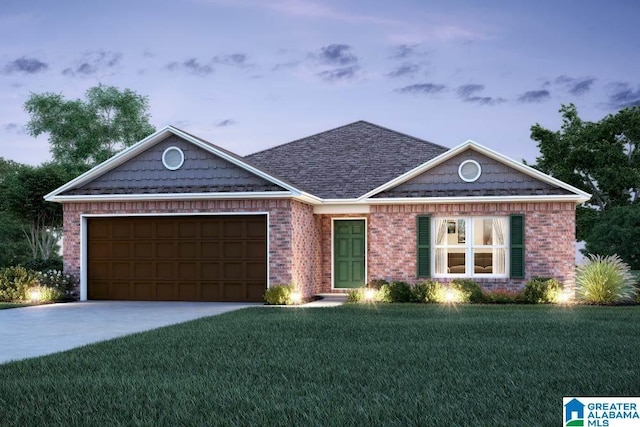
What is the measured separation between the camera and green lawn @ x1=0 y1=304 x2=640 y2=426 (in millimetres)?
6844

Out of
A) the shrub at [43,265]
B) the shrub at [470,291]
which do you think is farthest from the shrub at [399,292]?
the shrub at [43,265]

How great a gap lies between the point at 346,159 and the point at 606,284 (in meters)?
9.39

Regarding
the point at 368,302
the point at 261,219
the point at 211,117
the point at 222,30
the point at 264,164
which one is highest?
the point at 222,30

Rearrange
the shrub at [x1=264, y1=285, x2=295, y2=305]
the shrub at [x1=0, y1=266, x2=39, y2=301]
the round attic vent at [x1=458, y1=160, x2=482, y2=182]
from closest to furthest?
1. the shrub at [x1=264, y1=285, x2=295, y2=305]
2. the shrub at [x1=0, y1=266, x2=39, y2=301]
3. the round attic vent at [x1=458, y1=160, x2=482, y2=182]

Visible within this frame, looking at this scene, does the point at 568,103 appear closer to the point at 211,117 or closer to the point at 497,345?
the point at 211,117

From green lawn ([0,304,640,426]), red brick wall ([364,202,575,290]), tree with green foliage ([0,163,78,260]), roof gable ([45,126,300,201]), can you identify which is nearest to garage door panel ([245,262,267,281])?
roof gable ([45,126,300,201])

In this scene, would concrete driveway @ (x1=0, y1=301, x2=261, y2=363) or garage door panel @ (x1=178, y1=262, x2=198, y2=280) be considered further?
garage door panel @ (x1=178, y1=262, x2=198, y2=280)

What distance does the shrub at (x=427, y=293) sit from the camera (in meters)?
19.3

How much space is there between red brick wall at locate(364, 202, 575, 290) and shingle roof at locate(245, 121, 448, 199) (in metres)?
1.52

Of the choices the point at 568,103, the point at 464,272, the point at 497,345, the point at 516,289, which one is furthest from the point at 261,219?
the point at 568,103

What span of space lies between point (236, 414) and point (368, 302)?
12.6m

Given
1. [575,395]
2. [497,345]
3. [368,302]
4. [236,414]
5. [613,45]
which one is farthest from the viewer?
[613,45]

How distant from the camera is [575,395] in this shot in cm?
750

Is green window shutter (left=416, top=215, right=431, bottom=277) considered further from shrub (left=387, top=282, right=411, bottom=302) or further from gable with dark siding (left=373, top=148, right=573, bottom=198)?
shrub (left=387, top=282, right=411, bottom=302)
